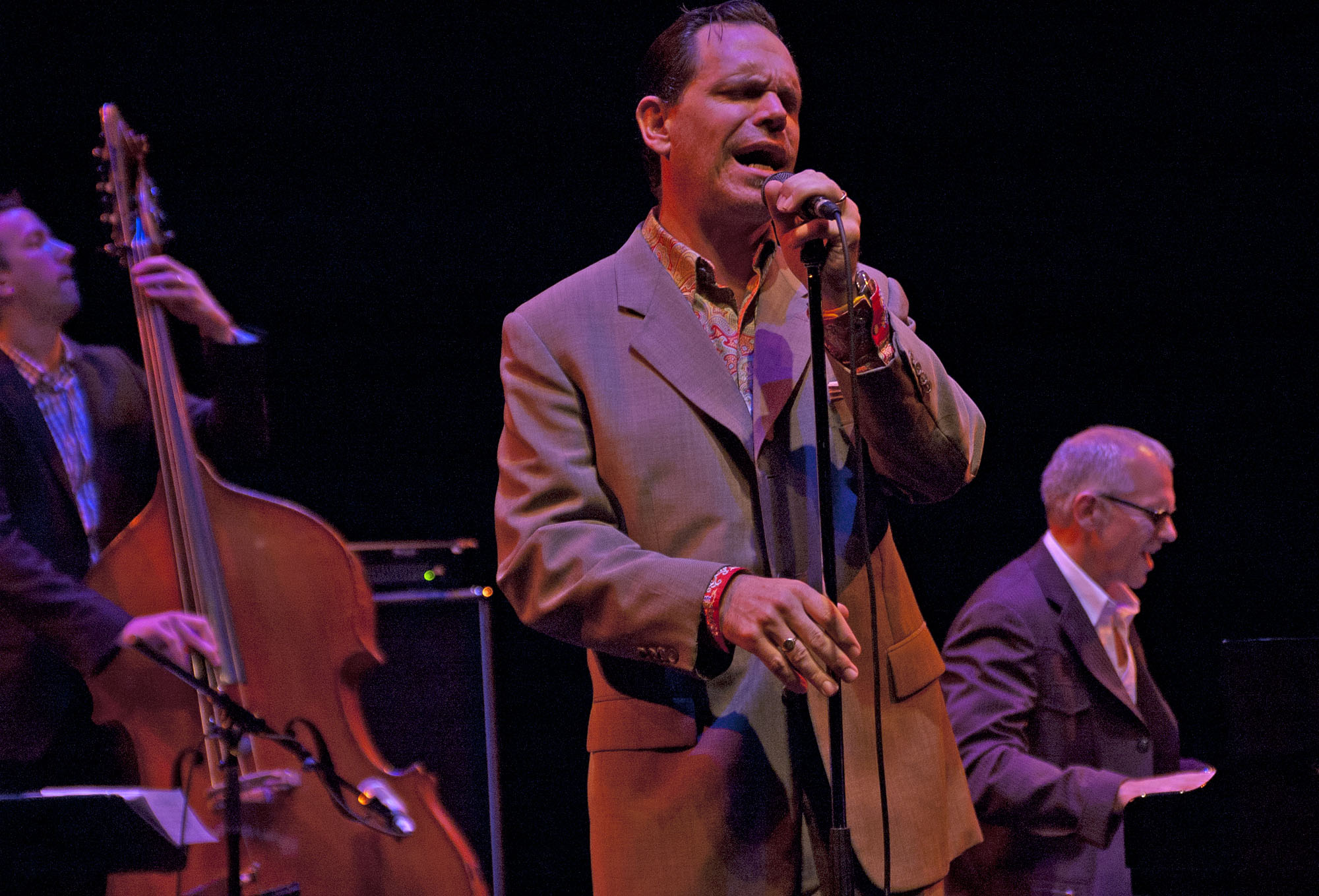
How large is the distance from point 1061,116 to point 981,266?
0.53 m

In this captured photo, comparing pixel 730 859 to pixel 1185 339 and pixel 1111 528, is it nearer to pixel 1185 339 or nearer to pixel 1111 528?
pixel 1111 528

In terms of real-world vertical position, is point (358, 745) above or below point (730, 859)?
below

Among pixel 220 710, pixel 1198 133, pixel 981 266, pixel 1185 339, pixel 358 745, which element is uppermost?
pixel 1198 133

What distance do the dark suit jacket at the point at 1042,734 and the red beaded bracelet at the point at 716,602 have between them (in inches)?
77.3

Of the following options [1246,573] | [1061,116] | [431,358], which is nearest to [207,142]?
[431,358]

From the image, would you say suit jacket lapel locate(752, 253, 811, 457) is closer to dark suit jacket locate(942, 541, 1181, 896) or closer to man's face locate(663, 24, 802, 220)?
man's face locate(663, 24, 802, 220)

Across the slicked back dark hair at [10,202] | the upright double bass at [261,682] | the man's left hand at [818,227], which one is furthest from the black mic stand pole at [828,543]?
the slicked back dark hair at [10,202]

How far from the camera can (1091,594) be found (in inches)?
140

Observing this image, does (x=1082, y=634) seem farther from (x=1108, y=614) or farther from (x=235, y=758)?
(x=235, y=758)

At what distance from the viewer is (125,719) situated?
2303mm

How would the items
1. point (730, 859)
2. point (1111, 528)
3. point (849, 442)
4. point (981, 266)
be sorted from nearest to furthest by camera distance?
point (730, 859)
point (849, 442)
point (1111, 528)
point (981, 266)

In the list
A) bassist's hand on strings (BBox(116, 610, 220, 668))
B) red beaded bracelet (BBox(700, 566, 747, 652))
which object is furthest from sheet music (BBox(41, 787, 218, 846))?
red beaded bracelet (BBox(700, 566, 747, 652))

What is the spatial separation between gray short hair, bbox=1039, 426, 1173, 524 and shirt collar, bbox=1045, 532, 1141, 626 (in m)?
0.14

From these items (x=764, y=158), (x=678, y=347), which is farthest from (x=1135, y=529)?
(x=678, y=347)
